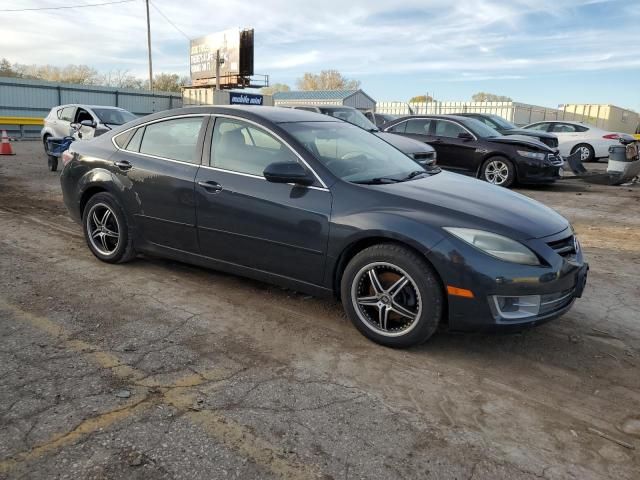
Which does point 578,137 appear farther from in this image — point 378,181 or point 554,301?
point 554,301

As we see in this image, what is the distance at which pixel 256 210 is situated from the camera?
399 centimetres

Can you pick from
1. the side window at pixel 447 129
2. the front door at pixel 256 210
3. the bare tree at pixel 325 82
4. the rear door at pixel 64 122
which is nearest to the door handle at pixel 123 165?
the front door at pixel 256 210

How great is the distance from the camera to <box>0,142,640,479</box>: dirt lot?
2.42 meters

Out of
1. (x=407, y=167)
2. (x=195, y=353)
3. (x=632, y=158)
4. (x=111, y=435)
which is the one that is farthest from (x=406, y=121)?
(x=111, y=435)

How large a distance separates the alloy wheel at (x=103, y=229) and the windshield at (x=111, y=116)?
8.95 meters

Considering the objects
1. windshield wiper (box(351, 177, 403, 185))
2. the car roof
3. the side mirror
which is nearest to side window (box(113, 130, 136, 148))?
the car roof

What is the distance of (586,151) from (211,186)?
16548 millimetres

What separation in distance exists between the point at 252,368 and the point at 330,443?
868 mm

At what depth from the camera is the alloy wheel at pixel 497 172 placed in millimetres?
11133

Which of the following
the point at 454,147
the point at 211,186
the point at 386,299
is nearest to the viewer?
the point at 386,299

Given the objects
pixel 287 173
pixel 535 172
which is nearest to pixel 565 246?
pixel 287 173

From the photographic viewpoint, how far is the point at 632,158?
12.7 metres

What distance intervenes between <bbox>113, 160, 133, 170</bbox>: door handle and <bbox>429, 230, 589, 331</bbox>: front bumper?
2.95 metres

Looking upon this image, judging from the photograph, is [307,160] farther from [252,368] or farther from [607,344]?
[607,344]
